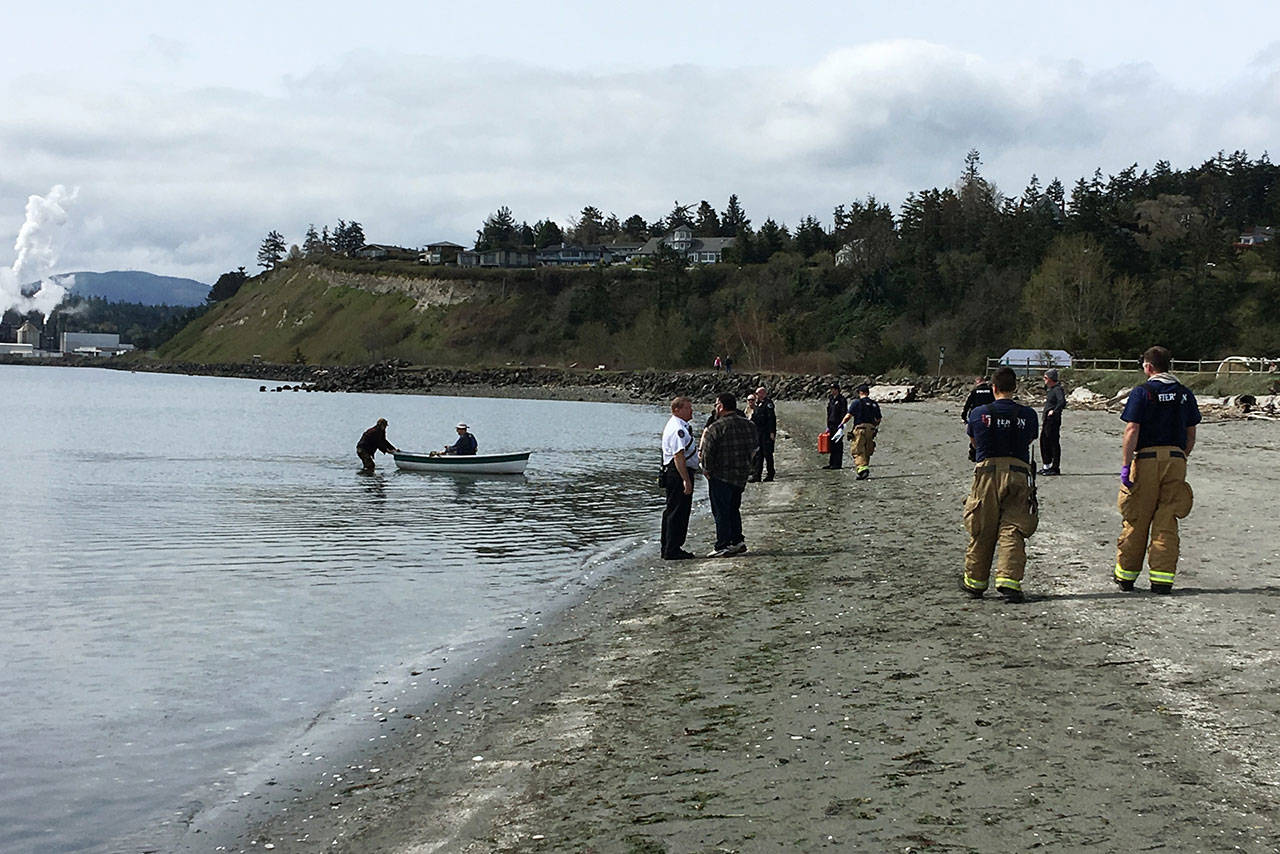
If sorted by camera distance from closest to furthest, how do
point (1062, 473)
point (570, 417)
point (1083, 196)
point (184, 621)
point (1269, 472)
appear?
point (184, 621) < point (1269, 472) < point (1062, 473) < point (570, 417) < point (1083, 196)

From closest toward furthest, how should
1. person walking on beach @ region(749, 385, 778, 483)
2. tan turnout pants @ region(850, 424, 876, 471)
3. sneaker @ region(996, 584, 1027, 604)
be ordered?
sneaker @ region(996, 584, 1027, 604), tan turnout pants @ region(850, 424, 876, 471), person walking on beach @ region(749, 385, 778, 483)

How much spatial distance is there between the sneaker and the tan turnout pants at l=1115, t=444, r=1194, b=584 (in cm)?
113

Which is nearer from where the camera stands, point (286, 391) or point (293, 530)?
point (293, 530)

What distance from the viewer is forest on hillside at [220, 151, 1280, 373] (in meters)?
80.2

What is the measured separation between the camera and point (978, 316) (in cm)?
10075

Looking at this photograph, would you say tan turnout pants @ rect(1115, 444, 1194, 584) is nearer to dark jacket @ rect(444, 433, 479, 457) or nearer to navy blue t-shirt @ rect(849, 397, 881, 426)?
navy blue t-shirt @ rect(849, 397, 881, 426)

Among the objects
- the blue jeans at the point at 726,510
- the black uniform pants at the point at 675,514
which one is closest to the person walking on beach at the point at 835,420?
the black uniform pants at the point at 675,514

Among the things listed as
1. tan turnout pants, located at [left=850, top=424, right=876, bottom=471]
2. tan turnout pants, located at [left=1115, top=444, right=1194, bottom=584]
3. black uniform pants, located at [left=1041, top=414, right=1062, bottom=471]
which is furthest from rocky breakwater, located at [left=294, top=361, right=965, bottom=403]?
tan turnout pants, located at [left=1115, top=444, right=1194, bottom=584]

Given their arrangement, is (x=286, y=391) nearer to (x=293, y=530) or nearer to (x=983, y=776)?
(x=293, y=530)

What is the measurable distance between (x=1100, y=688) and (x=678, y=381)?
309 ft

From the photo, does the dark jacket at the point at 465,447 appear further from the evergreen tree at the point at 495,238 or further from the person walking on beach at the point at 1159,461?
the evergreen tree at the point at 495,238

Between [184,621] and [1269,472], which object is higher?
[1269,472]

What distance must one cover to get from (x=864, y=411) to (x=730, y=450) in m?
9.91

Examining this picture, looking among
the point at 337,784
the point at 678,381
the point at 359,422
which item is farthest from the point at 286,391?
the point at 337,784
